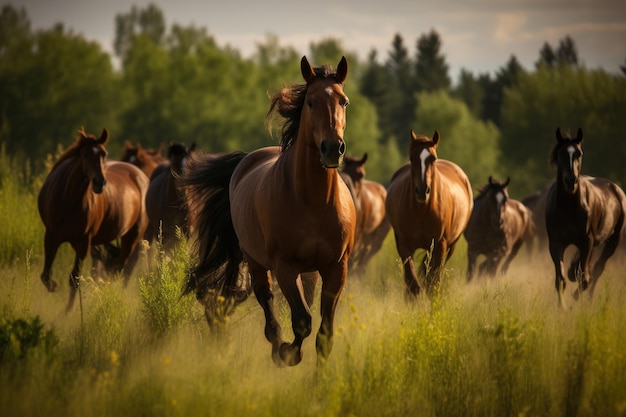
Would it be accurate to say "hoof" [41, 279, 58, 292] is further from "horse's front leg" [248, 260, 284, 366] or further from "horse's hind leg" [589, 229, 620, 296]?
"horse's hind leg" [589, 229, 620, 296]

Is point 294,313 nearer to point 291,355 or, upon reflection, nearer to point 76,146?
point 291,355

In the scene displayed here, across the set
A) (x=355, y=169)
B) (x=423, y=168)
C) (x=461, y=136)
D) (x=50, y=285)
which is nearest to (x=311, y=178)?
(x=423, y=168)

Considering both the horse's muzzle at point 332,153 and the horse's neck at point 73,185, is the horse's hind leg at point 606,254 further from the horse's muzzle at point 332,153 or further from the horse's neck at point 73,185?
the horse's muzzle at point 332,153

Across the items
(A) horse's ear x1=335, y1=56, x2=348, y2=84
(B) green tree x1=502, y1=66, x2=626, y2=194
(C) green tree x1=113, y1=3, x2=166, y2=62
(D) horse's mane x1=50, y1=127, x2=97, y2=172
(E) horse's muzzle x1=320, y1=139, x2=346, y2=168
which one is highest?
(C) green tree x1=113, y1=3, x2=166, y2=62

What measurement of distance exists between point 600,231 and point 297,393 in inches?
322

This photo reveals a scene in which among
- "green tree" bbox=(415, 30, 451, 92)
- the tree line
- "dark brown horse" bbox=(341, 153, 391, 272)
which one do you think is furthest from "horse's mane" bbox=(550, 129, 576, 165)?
"green tree" bbox=(415, 30, 451, 92)

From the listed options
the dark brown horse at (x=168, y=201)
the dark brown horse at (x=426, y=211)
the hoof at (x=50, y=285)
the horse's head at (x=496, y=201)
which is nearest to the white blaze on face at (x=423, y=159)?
the dark brown horse at (x=426, y=211)

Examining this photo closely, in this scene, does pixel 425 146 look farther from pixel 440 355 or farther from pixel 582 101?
pixel 582 101

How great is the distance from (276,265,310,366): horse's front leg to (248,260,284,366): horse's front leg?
20.7 inches

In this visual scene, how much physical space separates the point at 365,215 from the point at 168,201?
6.37 meters

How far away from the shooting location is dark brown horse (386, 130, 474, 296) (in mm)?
9953

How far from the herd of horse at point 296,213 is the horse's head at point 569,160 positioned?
20mm

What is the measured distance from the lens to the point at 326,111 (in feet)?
20.2

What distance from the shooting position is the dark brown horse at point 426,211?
995 centimetres
